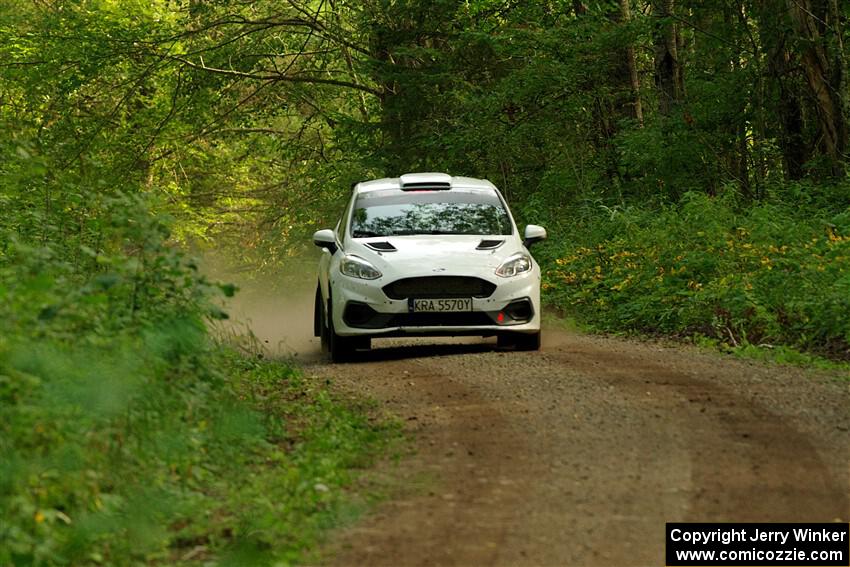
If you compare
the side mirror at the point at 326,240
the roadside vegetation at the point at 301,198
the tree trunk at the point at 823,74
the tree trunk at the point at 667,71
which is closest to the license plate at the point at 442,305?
the side mirror at the point at 326,240

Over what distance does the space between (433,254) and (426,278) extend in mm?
288

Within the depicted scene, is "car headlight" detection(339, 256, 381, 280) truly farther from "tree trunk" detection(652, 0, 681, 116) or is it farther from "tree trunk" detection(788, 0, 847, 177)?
"tree trunk" detection(652, 0, 681, 116)

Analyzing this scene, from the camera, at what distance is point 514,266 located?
13.4m

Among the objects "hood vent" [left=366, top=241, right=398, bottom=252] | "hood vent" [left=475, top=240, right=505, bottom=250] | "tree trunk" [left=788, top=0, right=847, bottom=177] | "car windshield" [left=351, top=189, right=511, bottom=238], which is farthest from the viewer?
"tree trunk" [left=788, top=0, right=847, bottom=177]

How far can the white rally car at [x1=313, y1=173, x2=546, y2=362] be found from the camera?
42.4 ft

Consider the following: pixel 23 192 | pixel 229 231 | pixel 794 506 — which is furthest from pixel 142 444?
pixel 229 231

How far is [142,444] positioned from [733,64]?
1742cm

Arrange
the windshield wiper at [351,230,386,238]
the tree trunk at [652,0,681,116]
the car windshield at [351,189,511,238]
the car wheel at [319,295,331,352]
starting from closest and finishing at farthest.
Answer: the windshield wiper at [351,230,386,238] → the car windshield at [351,189,511,238] → the car wheel at [319,295,331,352] → the tree trunk at [652,0,681,116]

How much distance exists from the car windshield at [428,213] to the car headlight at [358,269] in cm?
54

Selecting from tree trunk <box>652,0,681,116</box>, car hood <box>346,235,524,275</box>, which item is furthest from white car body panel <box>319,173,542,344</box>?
tree trunk <box>652,0,681,116</box>

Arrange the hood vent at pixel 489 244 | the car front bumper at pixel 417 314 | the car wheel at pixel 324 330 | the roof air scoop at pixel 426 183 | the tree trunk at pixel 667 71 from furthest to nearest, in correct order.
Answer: the tree trunk at pixel 667 71 < the roof air scoop at pixel 426 183 < the car wheel at pixel 324 330 < the hood vent at pixel 489 244 < the car front bumper at pixel 417 314

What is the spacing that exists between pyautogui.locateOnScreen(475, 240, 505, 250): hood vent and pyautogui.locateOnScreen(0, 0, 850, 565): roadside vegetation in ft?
8.54

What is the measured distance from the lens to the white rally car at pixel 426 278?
1294cm

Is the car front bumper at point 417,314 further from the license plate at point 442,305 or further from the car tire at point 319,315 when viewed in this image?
the car tire at point 319,315
